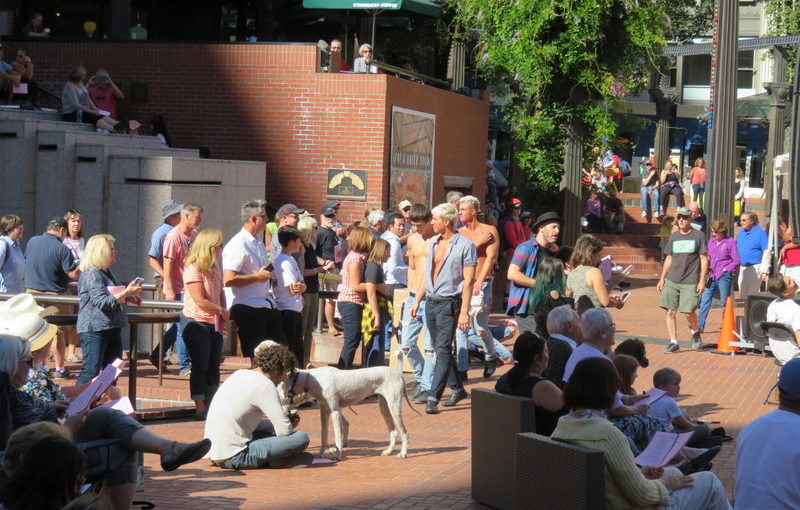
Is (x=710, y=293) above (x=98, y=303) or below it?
below

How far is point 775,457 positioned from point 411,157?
16567 millimetres

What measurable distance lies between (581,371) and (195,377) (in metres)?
5.10

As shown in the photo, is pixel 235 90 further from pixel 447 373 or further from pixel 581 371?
pixel 581 371

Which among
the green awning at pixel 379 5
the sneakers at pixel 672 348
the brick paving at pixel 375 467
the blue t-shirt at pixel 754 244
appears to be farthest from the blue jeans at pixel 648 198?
the brick paving at pixel 375 467

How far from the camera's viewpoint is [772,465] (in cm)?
575

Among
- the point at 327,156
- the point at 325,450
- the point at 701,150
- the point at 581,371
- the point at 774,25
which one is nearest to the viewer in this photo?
the point at 581,371

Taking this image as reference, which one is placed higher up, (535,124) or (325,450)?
(535,124)

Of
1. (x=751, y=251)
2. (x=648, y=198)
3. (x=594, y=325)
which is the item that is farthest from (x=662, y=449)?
(x=648, y=198)

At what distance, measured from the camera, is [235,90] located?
21.5m

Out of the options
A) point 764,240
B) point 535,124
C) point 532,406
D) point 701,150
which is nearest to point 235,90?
point 535,124

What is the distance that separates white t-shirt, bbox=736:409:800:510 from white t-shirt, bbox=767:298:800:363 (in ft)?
24.9

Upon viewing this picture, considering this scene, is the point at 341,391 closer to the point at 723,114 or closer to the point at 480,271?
the point at 480,271

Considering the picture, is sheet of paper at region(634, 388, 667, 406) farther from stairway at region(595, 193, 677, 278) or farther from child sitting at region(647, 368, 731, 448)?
stairway at region(595, 193, 677, 278)

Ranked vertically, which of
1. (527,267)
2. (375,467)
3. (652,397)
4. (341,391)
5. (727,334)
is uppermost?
(527,267)
